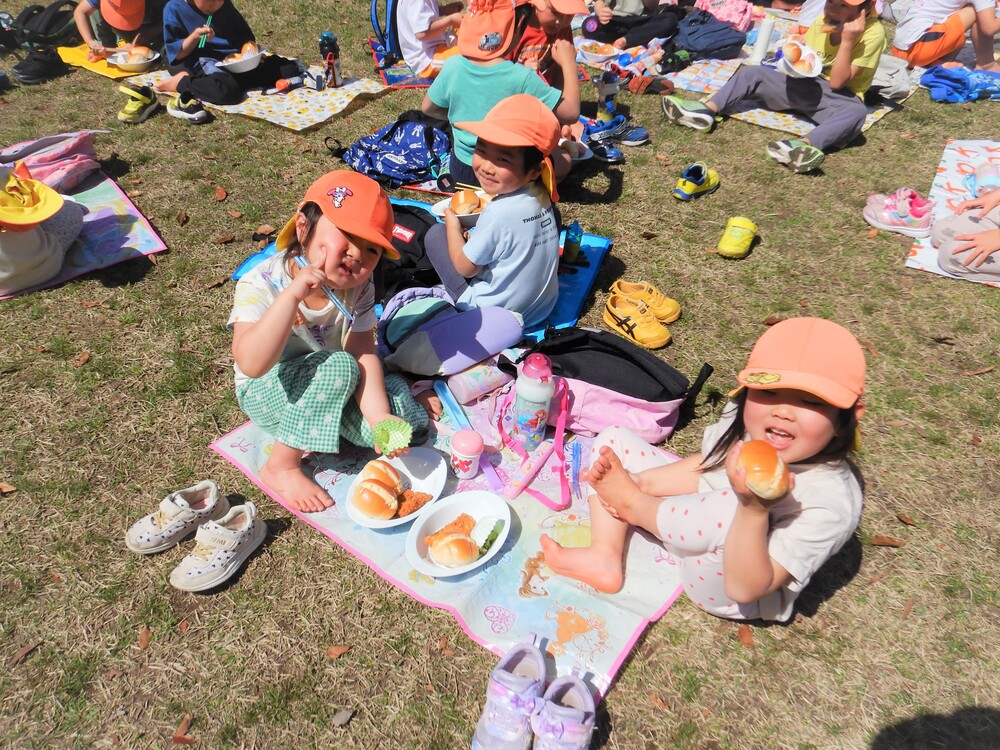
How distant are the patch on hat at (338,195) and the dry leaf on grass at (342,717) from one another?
2177mm

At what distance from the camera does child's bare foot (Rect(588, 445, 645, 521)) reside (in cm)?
280

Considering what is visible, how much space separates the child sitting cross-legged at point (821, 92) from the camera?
20.5 feet

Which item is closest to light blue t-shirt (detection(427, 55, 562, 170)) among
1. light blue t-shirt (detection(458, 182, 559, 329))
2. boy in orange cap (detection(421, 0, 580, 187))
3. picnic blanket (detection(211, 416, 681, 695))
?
boy in orange cap (detection(421, 0, 580, 187))

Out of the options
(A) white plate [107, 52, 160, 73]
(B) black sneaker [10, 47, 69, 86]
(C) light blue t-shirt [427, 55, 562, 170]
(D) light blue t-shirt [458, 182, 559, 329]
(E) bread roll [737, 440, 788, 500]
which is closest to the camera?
(E) bread roll [737, 440, 788, 500]

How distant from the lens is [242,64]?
22.9ft

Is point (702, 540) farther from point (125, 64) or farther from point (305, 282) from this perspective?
point (125, 64)

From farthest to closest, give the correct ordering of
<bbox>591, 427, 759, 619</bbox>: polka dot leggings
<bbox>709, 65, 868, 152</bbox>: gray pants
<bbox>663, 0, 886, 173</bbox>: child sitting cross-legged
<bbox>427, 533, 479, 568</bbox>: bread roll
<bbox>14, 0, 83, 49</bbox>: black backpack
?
1. <bbox>14, 0, 83, 49</bbox>: black backpack
2. <bbox>709, 65, 868, 152</bbox>: gray pants
3. <bbox>663, 0, 886, 173</bbox>: child sitting cross-legged
4. <bbox>427, 533, 479, 568</bbox>: bread roll
5. <bbox>591, 427, 759, 619</bbox>: polka dot leggings

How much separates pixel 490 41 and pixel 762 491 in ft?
14.8

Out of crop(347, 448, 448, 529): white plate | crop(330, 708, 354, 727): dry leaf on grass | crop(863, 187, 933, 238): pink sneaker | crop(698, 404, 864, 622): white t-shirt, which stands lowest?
crop(863, 187, 933, 238): pink sneaker

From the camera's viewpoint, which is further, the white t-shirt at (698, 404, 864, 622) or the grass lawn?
the grass lawn

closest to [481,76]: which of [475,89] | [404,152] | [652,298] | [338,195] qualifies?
[475,89]

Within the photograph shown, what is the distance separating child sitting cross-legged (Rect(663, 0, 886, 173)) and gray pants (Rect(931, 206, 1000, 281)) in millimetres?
1486

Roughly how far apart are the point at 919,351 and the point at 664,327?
1.85 m

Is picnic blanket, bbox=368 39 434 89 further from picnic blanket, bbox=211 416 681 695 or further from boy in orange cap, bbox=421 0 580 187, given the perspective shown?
picnic blanket, bbox=211 416 681 695
